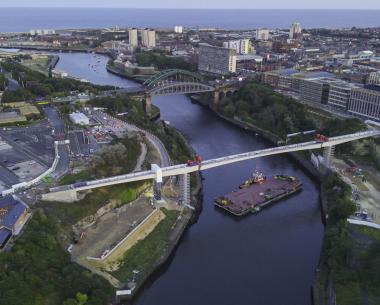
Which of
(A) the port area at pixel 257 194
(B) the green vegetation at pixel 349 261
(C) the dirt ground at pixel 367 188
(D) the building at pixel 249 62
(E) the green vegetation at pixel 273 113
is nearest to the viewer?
(B) the green vegetation at pixel 349 261

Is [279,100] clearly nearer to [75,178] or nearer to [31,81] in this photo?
[75,178]

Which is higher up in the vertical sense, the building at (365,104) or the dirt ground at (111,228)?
the building at (365,104)

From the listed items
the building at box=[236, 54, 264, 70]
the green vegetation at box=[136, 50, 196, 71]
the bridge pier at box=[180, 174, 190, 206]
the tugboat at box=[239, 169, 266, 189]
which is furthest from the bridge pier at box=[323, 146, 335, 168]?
the green vegetation at box=[136, 50, 196, 71]

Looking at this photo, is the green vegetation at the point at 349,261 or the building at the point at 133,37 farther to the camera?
the building at the point at 133,37

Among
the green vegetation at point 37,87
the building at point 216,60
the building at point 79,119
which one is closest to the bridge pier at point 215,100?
the green vegetation at point 37,87

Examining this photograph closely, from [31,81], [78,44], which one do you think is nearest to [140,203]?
Answer: [31,81]

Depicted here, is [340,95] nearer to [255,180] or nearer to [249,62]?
[255,180]

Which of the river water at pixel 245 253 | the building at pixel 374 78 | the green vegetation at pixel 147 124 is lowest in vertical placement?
the river water at pixel 245 253

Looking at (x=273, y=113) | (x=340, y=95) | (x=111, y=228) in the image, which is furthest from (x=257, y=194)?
(x=340, y=95)

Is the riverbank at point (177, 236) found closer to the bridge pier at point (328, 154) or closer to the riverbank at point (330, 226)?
the riverbank at point (330, 226)
